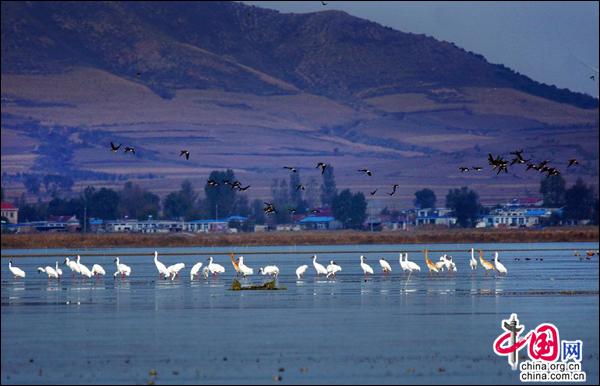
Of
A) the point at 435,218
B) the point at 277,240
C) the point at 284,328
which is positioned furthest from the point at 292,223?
the point at 284,328

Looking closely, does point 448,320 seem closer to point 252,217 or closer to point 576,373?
point 576,373

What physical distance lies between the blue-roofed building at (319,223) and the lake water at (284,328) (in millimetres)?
114828

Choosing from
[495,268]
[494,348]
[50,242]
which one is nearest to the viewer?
[494,348]

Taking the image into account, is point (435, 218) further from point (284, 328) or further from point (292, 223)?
point (284, 328)

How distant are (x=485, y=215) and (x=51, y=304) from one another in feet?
432

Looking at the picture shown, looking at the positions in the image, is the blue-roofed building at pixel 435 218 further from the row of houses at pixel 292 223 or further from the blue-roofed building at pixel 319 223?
the blue-roofed building at pixel 319 223

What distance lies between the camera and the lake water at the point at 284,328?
931 inches

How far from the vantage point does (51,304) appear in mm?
37594

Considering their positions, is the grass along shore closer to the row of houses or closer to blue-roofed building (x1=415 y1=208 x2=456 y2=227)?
the row of houses

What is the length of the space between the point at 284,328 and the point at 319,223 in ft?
454

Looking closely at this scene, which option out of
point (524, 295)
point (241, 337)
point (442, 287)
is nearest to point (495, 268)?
point (442, 287)

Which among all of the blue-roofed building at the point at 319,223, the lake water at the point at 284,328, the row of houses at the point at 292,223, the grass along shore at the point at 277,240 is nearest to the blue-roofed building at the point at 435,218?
the row of houses at the point at 292,223

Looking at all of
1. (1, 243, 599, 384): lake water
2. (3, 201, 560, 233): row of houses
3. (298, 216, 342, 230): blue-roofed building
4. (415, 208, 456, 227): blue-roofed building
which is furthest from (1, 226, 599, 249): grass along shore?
(1, 243, 599, 384): lake water

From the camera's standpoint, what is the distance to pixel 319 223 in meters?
168
